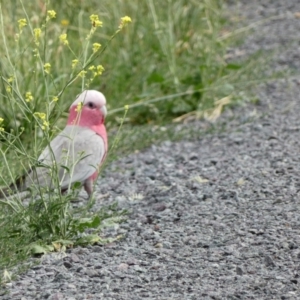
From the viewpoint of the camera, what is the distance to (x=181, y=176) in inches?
199

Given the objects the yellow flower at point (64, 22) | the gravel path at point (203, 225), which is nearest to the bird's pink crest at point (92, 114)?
the gravel path at point (203, 225)

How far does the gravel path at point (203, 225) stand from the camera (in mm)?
3445

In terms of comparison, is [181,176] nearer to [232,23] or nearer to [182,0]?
[182,0]

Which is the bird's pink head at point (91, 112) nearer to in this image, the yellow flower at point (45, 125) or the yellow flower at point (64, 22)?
the yellow flower at point (45, 125)

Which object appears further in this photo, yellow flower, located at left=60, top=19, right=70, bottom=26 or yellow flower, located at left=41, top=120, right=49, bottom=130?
yellow flower, located at left=60, top=19, right=70, bottom=26

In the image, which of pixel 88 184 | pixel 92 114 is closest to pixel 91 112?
pixel 92 114

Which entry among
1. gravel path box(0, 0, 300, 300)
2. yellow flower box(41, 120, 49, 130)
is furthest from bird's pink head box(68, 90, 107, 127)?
yellow flower box(41, 120, 49, 130)

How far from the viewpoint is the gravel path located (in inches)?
136

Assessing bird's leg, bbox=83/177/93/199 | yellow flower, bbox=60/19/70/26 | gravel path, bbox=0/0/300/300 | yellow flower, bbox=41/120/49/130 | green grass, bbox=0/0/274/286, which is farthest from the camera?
yellow flower, bbox=60/19/70/26

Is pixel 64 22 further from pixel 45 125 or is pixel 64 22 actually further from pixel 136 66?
pixel 45 125

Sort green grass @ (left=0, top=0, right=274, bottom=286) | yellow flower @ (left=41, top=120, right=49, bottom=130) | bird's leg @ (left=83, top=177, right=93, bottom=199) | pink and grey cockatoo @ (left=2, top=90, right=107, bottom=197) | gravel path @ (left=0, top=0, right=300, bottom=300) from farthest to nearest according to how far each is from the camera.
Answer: green grass @ (left=0, top=0, right=274, bottom=286) → bird's leg @ (left=83, top=177, right=93, bottom=199) → pink and grey cockatoo @ (left=2, top=90, right=107, bottom=197) → yellow flower @ (left=41, top=120, right=49, bottom=130) → gravel path @ (left=0, top=0, right=300, bottom=300)

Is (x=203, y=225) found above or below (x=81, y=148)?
below

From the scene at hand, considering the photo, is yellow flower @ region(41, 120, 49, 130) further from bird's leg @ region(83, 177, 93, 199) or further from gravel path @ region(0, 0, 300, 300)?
bird's leg @ region(83, 177, 93, 199)

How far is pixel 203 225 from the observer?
13.5ft
